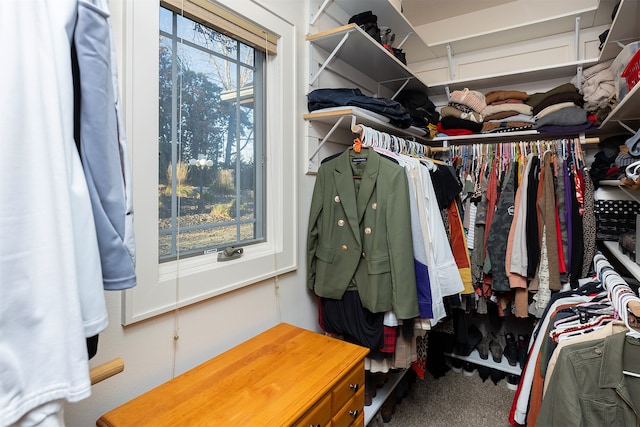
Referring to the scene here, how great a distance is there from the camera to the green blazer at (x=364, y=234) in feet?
4.79

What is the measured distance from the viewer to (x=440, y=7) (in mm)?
2707

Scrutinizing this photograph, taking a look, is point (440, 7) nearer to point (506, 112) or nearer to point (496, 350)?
point (506, 112)

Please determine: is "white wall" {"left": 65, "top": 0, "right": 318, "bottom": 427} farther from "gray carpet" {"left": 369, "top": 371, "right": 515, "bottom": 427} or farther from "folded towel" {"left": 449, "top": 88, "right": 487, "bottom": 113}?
"folded towel" {"left": 449, "top": 88, "right": 487, "bottom": 113}

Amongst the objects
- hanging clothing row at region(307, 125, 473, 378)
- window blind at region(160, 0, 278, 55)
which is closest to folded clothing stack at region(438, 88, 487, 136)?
hanging clothing row at region(307, 125, 473, 378)

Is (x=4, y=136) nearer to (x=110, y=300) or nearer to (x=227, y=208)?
(x=110, y=300)

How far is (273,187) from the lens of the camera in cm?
165

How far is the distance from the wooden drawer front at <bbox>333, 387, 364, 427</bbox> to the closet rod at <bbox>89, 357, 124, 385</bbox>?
2.55ft

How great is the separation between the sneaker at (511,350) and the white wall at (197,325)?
1.52 meters

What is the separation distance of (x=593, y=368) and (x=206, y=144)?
1633 mm

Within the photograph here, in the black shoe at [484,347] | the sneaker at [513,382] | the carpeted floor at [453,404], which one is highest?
the black shoe at [484,347]

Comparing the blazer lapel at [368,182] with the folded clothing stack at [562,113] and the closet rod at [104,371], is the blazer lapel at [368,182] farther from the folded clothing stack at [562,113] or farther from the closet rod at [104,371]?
the folded clothing stack at [562,113]

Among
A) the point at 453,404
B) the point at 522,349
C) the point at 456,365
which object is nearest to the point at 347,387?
the point at 453,404

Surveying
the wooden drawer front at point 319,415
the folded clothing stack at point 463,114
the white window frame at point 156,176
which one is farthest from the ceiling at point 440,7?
the wooden drawer front at point 319,415

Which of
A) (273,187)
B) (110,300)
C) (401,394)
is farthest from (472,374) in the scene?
(110,300)
